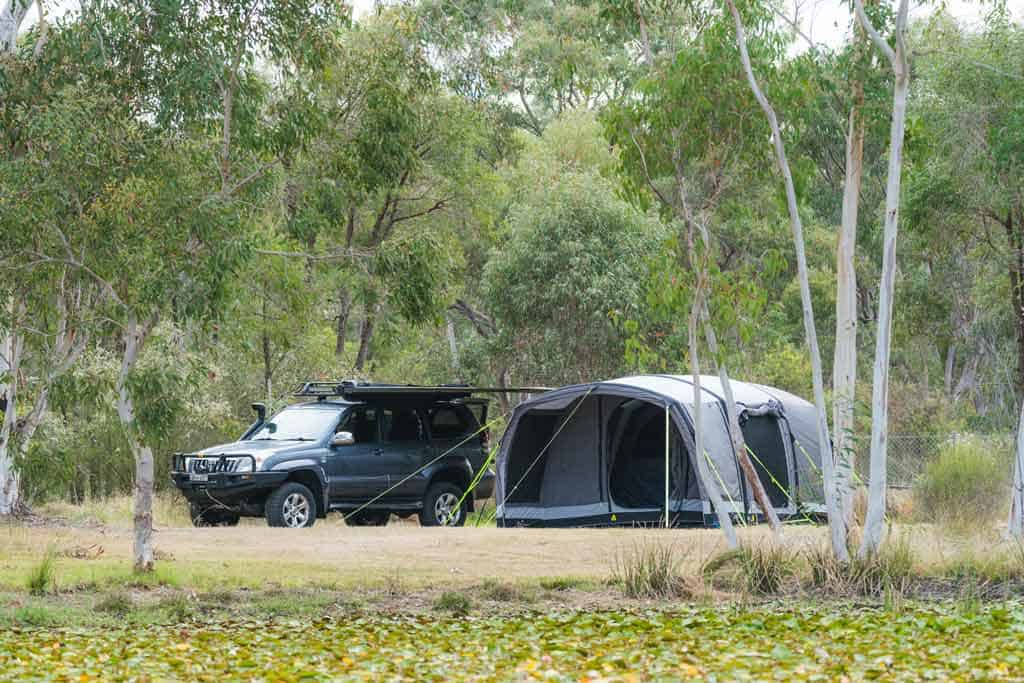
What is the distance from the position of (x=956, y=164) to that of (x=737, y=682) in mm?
12238

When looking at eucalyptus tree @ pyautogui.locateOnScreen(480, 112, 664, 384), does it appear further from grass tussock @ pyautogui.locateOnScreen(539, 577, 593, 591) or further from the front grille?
grass tussock @ pyautogui.locateOnScreen(539, 577, 593, 591)

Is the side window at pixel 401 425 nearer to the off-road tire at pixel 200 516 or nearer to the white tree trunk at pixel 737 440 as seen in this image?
the off-road tire at pixel 200 516

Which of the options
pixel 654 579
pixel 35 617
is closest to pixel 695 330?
pixel 654 579

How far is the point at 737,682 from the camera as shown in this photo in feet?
22.2

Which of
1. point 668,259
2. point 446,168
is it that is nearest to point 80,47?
point 668,259

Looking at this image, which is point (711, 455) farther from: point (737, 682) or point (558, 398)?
point (737, 682)

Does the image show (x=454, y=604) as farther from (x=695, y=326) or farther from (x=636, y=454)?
(x=636, y=454)

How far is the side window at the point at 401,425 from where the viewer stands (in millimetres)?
18422

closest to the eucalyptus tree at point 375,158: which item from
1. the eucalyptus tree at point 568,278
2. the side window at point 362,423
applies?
the side window at point 362,423

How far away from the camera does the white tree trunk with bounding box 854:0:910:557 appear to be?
1137 centimetres

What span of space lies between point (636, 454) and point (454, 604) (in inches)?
356

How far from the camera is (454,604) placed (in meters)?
10.8

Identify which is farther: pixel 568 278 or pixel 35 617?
pixel 568 278

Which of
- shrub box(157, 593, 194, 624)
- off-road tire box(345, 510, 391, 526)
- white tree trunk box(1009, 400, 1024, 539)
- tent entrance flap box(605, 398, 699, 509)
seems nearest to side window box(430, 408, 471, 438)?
Answer: off-road tire box(345, 510, 391, 526)
